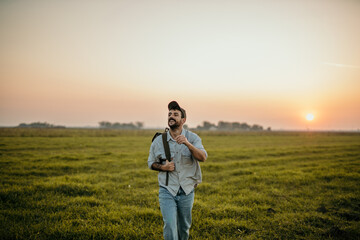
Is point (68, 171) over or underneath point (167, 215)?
underneath

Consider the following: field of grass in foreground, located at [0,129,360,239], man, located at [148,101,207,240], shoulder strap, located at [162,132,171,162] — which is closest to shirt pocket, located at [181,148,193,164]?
man, located at [148,101,207,240]

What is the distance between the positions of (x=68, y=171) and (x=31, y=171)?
70.8 inches

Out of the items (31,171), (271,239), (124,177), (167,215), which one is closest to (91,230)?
(167,215)

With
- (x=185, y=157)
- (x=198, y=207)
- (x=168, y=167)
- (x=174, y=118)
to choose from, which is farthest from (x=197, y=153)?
(x=198, y=207)

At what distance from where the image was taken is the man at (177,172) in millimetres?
3348

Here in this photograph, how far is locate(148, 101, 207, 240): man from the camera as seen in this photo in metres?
3.35

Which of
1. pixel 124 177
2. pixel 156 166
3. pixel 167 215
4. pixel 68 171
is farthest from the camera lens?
pixel 68 171

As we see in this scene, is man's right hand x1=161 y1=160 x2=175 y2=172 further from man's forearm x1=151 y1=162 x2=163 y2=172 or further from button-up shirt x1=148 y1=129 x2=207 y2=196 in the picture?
button-up shirt x1=148 y1=129 x2=207 y2=196

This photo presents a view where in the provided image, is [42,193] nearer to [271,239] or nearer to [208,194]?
[208,194]

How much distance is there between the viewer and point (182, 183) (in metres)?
3.51

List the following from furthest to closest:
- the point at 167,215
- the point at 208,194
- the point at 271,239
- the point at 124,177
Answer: the point at 124,177 < the point at 208,194 < the point at 271,239 < the point at 167,215

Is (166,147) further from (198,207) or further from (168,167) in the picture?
(198,207)

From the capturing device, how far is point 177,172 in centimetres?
358

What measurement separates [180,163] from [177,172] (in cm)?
17
